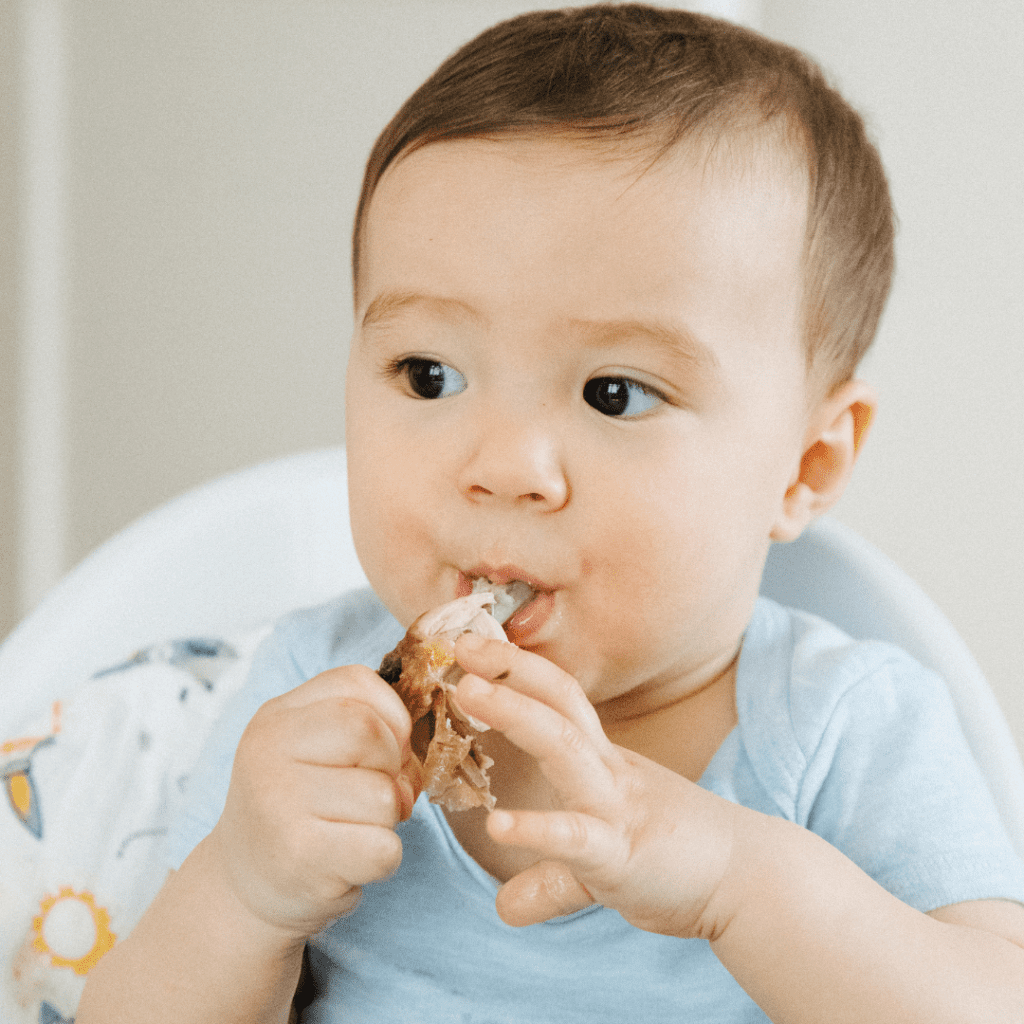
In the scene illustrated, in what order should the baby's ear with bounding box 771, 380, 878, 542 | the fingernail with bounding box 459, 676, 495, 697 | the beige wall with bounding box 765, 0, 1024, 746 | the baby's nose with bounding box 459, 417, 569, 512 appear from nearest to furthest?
the fingernail with bounding box 459, 676, 495, 697 < the baby's nose with bounding box 459, 417, 569, 512 < the baby's ear with bounding box 771, 380, 878, 542 < the beige wall with bounding box 765, 0, 1024, 746

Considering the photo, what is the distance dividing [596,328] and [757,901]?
0.30 m

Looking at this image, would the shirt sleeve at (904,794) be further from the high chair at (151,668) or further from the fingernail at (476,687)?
the fingernail at (476,687)

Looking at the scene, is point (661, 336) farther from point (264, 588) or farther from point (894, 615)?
point (264, 588)

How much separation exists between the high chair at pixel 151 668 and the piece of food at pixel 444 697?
0.39 metres

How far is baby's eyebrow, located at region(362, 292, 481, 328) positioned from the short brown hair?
0.07m

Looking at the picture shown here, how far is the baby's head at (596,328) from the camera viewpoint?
0.62 meters

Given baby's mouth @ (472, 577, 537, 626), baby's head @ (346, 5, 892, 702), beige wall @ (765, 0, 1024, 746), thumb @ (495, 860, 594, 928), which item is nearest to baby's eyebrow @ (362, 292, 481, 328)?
baby's head @ (346, 5, 892, 702)

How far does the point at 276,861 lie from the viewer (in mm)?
580

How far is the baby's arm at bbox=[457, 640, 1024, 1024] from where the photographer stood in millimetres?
521

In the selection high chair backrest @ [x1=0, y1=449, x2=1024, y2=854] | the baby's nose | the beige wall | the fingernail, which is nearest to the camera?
the fingernail

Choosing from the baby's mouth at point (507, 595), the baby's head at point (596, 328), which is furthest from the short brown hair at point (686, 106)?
the baby's mouth at point (507, 595)

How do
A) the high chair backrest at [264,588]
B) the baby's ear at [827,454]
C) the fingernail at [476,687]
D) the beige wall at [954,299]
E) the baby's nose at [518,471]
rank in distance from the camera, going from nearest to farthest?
the fingernail at [476,687] → the baby's nose at [518,471] → the baby's ear at [827,454] → the high chair backrest at [264,588] → the beige wall at [954,299]

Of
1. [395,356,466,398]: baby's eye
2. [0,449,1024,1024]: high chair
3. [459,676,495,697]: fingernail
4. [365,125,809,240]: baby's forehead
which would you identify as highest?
[365,125,809,240]: baby's forehead

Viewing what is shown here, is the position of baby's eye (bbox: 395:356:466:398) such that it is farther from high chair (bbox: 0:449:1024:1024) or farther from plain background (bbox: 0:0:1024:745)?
plain background (bbox: 0:0:1024:745)
